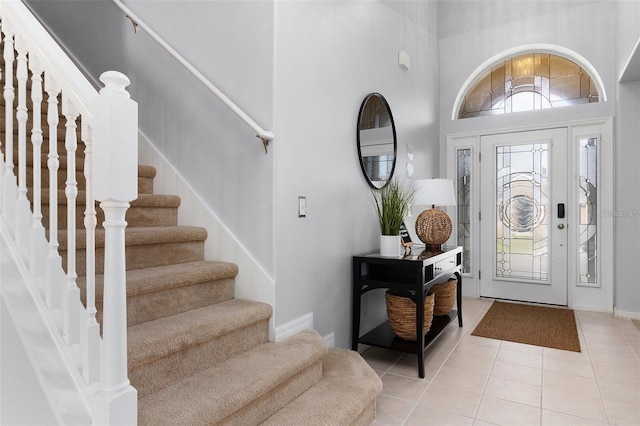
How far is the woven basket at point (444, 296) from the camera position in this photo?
138 inches

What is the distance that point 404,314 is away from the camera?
111 inches

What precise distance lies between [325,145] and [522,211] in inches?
124

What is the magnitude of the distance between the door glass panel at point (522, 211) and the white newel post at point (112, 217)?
15.0ft

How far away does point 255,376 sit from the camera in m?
1.69

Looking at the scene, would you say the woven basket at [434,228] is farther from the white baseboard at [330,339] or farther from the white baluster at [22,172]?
the white baluster at [22,172]

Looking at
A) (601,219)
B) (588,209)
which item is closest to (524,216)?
(588,209)

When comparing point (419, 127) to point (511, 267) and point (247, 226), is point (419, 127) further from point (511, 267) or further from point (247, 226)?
point (247, 226)

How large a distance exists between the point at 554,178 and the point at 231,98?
12.5ft

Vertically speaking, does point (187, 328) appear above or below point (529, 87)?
below

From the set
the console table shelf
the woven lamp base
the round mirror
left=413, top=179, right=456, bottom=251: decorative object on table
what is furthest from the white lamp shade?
the console table shelf

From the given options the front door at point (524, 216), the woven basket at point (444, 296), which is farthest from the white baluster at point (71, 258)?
the front door at point (524, 216)

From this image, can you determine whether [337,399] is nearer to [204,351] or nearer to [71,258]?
[204,351]

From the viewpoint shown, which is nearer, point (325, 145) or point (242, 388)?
point (242, 388)

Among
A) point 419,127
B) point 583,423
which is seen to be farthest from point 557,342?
point 419,127
